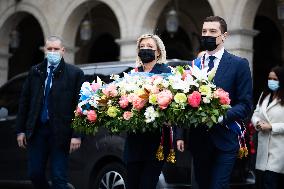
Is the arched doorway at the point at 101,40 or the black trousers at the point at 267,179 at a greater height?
the arched doorway at the point at 101,40

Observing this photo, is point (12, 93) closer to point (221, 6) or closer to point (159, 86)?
point (159, 86)

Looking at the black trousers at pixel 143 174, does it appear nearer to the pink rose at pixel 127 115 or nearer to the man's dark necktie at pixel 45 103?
the pink rose at pixel 127 115

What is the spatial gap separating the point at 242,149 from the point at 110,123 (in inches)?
44.0

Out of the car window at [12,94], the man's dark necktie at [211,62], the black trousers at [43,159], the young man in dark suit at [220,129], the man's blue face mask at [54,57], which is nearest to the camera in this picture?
the young man in dark suit at [220,129]

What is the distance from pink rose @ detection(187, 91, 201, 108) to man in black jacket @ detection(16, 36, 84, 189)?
2.08m

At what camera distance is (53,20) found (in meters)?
17.7

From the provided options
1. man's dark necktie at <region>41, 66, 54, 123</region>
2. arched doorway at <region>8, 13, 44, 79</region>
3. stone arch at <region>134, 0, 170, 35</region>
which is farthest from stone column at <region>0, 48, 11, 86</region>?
man's dark necktie at <region>41, 66, 54, 123</region>

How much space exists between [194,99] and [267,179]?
127 inches

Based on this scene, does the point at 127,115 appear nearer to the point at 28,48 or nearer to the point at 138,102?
the point at 138,102

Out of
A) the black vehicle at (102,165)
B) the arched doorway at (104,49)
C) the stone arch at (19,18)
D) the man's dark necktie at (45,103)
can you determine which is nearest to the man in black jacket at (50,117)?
the man's dark necktie at (45,103)

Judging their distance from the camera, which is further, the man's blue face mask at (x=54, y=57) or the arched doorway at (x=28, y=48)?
the arched doorway at (x=28, y=48)

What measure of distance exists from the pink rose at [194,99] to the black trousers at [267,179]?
3.15 metres

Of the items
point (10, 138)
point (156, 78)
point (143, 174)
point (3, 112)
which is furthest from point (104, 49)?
point (156, 78)

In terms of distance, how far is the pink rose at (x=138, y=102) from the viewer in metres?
4.54
